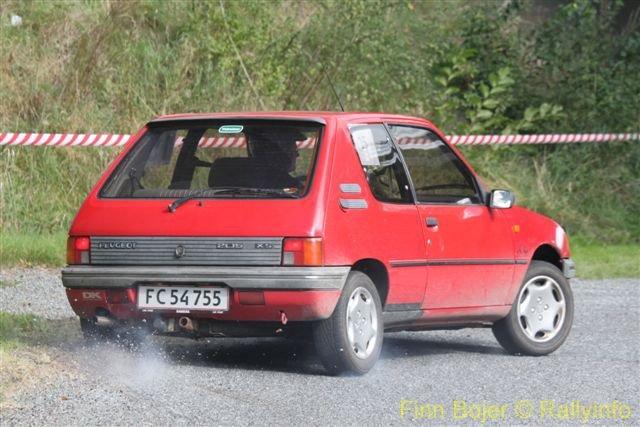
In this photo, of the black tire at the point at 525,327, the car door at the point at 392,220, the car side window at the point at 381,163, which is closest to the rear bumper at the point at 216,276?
the car door at the point at 392,220

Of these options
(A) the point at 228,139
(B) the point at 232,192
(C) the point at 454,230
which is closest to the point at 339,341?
(B) the point at 232,192

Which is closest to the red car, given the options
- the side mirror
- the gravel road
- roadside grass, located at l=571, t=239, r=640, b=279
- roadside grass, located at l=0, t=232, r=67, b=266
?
the side mirror

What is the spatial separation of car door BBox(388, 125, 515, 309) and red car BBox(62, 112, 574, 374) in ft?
0.04

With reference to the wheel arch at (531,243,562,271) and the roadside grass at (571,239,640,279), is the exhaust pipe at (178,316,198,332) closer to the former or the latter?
the wheel arch at (531,243,562,271)

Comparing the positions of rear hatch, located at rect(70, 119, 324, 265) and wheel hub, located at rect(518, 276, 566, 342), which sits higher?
rear hatch, located at rect(70, 119, 324, 265)

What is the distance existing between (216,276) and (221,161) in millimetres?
860

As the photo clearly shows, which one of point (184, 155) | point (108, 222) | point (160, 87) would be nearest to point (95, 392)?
→ point (108, 222)

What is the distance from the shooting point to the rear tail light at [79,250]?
8.46 m

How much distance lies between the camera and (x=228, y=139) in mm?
8953

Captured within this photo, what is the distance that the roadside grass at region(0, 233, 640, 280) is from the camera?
14266mm

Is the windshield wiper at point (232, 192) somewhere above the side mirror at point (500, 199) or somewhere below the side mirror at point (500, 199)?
above

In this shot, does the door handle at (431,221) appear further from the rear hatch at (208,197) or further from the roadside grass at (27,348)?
the roadside grass at (27,348)

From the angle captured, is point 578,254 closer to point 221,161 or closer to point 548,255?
point 548,255

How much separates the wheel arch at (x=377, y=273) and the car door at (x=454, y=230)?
0.43 m
